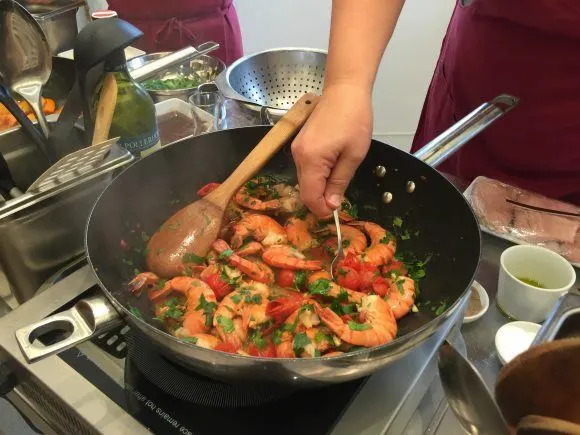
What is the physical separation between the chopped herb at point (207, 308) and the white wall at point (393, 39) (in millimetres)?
2725

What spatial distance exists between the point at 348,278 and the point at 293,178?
39 centimetres

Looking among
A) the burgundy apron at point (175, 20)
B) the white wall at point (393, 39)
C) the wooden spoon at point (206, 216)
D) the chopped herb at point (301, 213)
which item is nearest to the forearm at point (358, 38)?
the wooden spoon at point (206, 216)

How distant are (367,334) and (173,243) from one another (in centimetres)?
46

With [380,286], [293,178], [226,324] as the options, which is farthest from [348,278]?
[293,178]

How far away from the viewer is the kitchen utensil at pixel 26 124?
1.03m

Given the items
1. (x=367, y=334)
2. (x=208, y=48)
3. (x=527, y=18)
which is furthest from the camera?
(x=208, y=48)

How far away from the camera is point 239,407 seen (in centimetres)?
84

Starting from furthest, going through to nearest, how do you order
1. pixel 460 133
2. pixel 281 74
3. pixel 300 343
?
pixel 281 74
pixel 460 133
pixel 300 343

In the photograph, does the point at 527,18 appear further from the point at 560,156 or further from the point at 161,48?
the point at 161,48

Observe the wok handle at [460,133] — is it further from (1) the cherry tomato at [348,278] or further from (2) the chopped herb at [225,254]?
(2) the chopped herb at [225,254]

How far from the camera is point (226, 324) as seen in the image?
905 mm

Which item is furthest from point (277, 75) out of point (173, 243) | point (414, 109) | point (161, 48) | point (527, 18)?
point (414, 109)

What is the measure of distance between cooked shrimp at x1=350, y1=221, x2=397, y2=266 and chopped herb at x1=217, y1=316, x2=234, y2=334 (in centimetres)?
33

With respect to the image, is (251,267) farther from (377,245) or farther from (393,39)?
(393,39)
